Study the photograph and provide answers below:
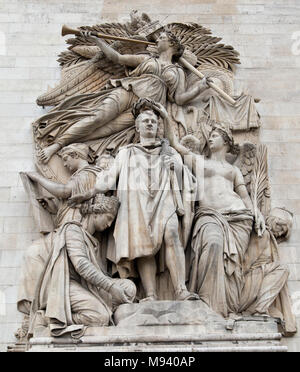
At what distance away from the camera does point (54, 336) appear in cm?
650

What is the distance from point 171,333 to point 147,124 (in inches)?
99.5

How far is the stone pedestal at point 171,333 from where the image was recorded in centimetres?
636

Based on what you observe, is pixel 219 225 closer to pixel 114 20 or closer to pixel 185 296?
pixel 185 296

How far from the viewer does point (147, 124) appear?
25.8ft

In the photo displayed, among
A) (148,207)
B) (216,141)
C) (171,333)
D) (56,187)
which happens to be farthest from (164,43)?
(171,333)

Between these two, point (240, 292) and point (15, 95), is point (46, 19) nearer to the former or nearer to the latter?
point (15, 95)

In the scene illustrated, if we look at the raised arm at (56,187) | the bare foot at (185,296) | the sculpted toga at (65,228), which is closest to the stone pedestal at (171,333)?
the bare foot at (185,296)

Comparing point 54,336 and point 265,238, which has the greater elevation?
point 265,238

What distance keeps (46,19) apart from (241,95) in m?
3.05

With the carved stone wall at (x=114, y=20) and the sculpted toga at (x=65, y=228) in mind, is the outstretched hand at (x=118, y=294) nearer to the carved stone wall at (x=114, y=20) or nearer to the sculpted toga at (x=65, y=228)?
the sculpted toga at (x=65, y=228)

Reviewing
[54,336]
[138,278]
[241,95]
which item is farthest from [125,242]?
[241,95]
